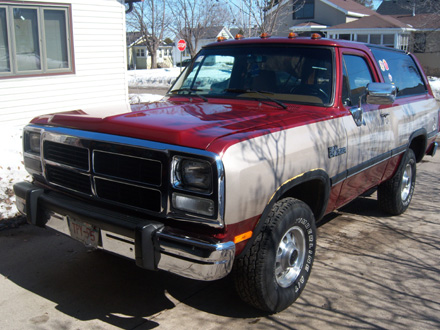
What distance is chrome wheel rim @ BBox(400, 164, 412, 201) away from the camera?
19.6 feet

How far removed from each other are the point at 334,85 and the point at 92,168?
2.24 meters

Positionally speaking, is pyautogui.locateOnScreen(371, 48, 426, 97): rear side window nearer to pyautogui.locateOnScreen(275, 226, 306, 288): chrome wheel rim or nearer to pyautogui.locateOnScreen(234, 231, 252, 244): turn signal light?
pyautogui.locateOnScreen(275, 226, 306, 288): chrome wheel rim

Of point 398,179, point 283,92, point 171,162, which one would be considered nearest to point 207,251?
point 171,162

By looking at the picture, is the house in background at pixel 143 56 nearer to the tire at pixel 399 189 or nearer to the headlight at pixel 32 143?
the tire at pixel 399 189

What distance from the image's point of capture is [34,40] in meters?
10.0

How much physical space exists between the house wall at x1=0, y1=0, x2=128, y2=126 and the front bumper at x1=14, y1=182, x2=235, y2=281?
23.4 ft

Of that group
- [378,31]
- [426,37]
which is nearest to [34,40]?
[378,31]

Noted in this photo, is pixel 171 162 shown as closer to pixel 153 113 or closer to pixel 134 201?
pixel 134 201

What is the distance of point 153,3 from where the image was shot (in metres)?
34.5

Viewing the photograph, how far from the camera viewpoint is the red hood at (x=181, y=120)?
3107mm

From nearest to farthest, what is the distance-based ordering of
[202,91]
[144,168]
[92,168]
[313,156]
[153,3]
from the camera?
1. [144,168]
2. [92,168]
3. [313,156]
4. [202,91]
5. [153,3]

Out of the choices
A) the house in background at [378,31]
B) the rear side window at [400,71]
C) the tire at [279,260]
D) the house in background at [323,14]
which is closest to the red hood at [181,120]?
the tire at [279,260]

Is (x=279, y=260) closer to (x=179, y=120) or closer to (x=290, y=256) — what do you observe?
(x=290, y=256)

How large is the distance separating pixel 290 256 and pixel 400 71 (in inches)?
129
